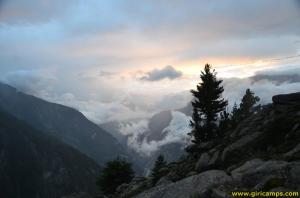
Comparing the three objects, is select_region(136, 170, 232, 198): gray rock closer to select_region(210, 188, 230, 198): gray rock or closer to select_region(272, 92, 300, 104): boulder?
select_region(210, 188, 230, 198): gray rock

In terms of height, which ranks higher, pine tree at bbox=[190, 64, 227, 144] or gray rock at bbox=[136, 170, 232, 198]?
pine tree at bbox=[190, 64, 227, 144]

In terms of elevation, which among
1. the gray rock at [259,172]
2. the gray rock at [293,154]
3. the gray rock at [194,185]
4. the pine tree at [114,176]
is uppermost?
the gray rock at [293,154]

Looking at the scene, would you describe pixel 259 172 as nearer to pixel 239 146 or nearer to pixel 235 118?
pixel 239 146

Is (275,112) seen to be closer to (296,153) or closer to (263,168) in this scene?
(296,153)

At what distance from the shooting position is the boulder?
154 feet

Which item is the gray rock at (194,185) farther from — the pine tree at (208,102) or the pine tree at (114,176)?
the pine tree at (114,176)

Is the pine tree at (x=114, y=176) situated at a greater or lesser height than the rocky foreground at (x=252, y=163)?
lesser

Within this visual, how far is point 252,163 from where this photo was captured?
2945cm

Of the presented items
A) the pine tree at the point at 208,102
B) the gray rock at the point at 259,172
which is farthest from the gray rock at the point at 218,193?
the pine tree at the point at 208,102

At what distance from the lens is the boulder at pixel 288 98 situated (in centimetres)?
4691

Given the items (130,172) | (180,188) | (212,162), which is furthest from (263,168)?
(130,172)

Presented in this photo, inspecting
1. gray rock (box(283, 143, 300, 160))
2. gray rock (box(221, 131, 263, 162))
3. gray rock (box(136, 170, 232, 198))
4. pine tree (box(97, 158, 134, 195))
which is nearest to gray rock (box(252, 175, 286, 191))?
gray rock (box(136, 170, 232, 198))

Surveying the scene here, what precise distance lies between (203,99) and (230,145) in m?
22.6

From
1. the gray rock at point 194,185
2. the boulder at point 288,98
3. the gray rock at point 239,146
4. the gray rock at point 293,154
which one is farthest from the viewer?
the boulder at point 288,98
